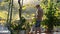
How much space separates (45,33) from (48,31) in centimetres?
12

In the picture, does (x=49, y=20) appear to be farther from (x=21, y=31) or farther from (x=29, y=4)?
(x=29, y=4)

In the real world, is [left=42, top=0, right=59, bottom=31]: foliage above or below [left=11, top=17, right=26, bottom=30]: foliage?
above

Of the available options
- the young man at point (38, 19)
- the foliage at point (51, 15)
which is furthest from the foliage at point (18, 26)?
the foliage at point (51, 15)

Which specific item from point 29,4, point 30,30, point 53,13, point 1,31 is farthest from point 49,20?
point 1,31

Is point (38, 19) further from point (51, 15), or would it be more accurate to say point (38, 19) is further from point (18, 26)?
point (18, 26)

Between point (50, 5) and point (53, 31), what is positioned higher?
point (50, 5)

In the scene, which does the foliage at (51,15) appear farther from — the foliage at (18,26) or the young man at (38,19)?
the foliage at (18,26)

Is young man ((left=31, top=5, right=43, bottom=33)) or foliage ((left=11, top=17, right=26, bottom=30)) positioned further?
foliage ((left=11, top=17, right=26, bottom=30))

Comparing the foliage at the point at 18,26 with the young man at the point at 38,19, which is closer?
the young man at the point at 38,19

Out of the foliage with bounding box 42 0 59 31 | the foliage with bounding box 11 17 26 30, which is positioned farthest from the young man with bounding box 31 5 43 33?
the foliage with bounding box 11 17 26 30

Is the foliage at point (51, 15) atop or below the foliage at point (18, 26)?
atop

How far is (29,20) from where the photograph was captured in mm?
7055

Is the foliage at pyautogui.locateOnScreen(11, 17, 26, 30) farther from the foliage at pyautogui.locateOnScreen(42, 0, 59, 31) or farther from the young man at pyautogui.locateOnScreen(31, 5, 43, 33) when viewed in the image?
the foliage at pyautogui.locateOnScreen(42, 0, 59, 31)

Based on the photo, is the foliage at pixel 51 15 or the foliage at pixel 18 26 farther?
the foliage at pixel 18 26
